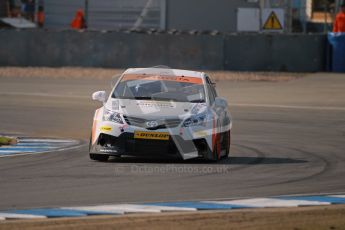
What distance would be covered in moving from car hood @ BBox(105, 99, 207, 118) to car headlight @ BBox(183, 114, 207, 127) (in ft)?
0.31

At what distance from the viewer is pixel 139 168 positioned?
1339 centimetres

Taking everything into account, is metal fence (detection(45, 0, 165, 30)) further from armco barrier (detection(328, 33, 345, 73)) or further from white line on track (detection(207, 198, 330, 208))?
white line on track (detection(207, 198, 330, 208))

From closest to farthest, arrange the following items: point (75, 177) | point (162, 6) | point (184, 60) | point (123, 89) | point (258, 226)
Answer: point (258, 226) → point (75, 177) → point (123, 89) → point (184, 60) → point (162, 6)

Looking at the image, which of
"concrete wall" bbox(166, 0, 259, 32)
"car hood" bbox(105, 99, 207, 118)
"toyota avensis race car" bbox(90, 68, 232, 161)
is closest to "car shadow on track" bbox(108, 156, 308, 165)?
"toyota avensis race car" bbox(90, 68, 232, 161)

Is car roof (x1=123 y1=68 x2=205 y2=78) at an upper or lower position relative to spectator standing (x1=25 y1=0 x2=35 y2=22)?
upper

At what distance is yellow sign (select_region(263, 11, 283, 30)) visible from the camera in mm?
32469

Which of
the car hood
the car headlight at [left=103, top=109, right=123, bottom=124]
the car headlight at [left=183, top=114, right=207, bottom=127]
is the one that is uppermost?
the car hood

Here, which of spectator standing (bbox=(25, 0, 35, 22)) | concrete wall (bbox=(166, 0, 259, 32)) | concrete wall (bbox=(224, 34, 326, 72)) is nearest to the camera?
concrete wall (bbox=(224, 34, 326, 72))

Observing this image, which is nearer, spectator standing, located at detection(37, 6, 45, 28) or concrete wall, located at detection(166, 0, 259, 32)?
concrete wall, located at detection(166, 0, 259, 32)

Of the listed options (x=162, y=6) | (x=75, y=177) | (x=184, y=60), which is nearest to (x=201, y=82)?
(x=75, y=177)

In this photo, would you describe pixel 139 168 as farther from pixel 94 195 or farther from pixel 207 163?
pixel 94 195

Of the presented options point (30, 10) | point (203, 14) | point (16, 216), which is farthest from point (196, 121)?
point (30, 10)

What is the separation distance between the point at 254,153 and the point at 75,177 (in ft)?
13.0

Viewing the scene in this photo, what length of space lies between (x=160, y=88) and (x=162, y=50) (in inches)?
706
